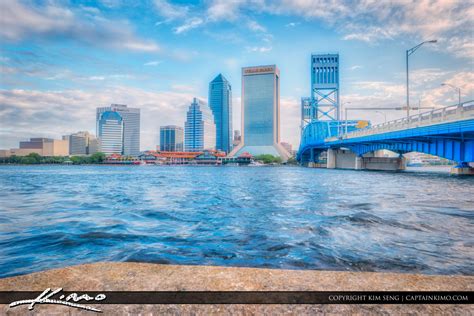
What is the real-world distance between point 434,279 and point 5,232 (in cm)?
1207

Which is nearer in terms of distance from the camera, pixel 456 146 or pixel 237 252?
pixel 237 252

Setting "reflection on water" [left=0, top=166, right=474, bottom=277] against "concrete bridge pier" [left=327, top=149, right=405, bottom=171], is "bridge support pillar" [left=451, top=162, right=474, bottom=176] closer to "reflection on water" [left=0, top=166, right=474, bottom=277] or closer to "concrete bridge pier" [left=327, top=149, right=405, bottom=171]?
"concrete bridge pier" [left=327, top=149, right=405, bottom=171]

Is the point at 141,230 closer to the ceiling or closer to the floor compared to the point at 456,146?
closer to the floor

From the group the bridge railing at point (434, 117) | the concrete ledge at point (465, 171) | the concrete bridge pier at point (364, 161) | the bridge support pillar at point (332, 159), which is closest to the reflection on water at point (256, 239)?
the bridge railing at point (434, 117)

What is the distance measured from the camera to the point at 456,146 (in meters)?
39.1

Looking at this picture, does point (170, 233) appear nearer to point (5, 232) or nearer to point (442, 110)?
point (5, 232)

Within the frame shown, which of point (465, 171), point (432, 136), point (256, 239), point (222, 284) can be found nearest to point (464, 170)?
point (465, 171)

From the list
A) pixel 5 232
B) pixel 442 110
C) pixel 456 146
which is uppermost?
pixel 442 110

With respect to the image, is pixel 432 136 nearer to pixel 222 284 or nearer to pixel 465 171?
pixel 465 171

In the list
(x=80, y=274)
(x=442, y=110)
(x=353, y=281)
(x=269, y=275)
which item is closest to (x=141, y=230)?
(x=80, y=274)

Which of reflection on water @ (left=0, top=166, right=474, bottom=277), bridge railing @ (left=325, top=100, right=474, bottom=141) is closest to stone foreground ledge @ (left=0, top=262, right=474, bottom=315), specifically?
reflection on water @ (left=0, top=166, right=474, bottom=277)

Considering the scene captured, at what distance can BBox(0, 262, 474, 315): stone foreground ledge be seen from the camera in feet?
9.27

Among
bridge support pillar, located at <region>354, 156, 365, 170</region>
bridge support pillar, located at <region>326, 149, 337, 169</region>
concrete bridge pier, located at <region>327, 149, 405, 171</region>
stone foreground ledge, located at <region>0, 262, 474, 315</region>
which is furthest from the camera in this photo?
bridge support pillar, located at <region>326, 149, 337, 169</region>

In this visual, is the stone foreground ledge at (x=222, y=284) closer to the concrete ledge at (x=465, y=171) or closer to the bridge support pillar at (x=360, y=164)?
the concrete ledge at (x=465, y=171)
